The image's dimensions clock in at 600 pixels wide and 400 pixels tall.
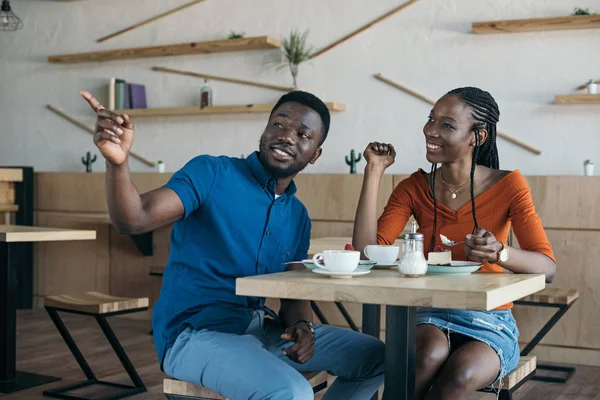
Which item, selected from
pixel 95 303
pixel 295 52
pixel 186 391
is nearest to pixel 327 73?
pixel 295 52

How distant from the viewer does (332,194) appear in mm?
5004

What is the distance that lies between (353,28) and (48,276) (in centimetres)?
298

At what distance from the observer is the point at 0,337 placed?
373cm

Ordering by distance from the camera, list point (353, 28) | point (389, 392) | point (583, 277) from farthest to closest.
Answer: point (353, 28) < point (583, 277) < point (389, 392)

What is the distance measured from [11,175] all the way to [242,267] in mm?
4280

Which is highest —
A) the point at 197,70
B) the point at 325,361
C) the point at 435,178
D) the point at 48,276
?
→ the point at 197,70

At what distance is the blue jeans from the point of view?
5.97ft

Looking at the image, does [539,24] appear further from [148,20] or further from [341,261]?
[341,261]

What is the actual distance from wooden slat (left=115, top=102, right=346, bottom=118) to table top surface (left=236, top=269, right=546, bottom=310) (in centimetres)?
348

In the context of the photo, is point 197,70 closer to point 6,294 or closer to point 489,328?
point 6,294

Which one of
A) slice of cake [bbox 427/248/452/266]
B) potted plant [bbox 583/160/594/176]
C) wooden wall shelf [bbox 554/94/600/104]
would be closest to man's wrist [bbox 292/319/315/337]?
slice of cake [bbox 427/248/452/266]

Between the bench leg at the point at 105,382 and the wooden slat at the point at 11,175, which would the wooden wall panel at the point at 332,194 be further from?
the wooden slat at the point at 11,175

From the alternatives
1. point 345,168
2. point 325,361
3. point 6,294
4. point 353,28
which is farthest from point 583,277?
point 6,294

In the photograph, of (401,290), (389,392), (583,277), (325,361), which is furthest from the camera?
(583,277)
